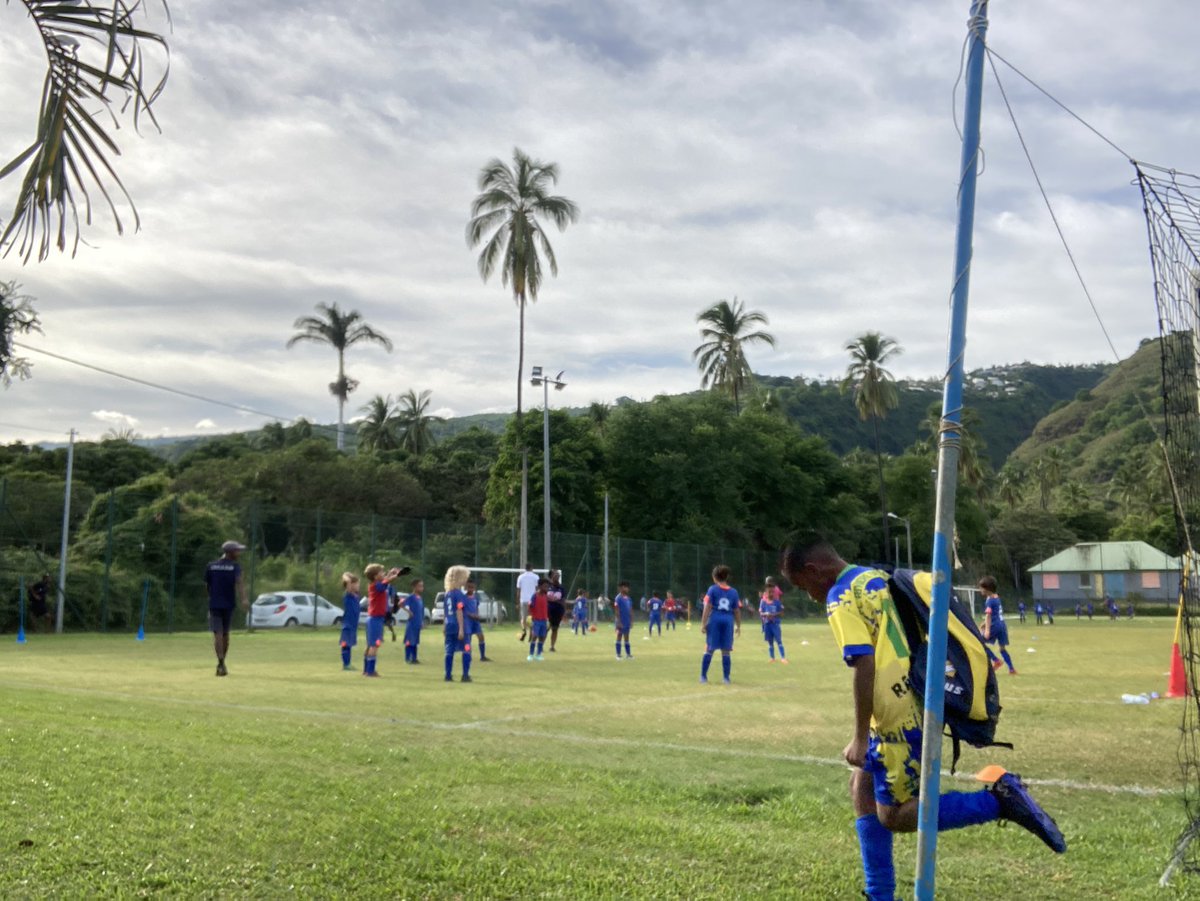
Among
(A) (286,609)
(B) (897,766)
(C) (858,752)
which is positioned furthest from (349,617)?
(A) (286,609)

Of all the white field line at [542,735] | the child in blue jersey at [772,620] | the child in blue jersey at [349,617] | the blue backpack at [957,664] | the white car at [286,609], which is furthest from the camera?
the white car at [286,609]

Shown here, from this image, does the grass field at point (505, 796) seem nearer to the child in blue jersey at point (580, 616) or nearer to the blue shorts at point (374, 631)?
the blue shorts at point (374, 631)

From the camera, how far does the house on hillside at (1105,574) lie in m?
80.8

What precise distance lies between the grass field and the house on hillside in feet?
245

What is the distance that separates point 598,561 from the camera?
51.1 metres

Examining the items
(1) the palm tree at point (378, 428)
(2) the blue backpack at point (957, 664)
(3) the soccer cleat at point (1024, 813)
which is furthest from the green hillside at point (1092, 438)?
(2) the blue backpack at point (957, 664)

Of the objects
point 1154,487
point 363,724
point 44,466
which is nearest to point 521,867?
point 363,724

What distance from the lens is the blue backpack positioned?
4422 mm

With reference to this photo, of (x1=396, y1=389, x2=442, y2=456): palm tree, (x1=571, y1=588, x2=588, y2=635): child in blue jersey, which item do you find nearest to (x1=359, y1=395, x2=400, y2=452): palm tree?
(x1=396, y1=389, x2=442, y2=456): palm tree

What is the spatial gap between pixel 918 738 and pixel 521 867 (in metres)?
2.01

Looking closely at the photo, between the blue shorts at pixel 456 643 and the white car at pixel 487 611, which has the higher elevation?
the blue shorts at pixel 456 643

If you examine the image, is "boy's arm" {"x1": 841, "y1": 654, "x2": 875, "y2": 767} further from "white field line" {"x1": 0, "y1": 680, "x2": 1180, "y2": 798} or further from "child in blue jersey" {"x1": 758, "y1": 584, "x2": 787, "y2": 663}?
"child in blue jersey" {"x1": 758, "y1": 584, "x2": 787, "y2": 663}

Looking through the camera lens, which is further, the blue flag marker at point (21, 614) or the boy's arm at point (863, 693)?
the blue flag marker at point (21, 614)

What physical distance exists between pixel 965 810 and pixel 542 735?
602cm
